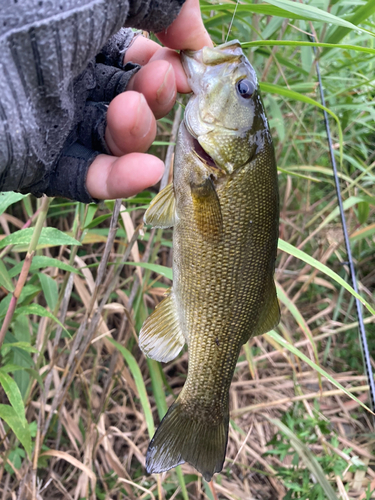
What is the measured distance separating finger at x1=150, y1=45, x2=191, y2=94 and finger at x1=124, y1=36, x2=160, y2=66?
0.13 meters

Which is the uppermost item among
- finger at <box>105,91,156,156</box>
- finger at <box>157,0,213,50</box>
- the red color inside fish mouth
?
finger at <box>157,0,213,50</box>

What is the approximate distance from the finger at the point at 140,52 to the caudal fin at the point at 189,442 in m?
0.97

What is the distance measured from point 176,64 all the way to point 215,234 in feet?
1.42

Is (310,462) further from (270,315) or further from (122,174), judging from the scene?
(122,174)

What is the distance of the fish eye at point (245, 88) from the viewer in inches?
36.6

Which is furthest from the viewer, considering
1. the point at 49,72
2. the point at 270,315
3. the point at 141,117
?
the point at 270,315

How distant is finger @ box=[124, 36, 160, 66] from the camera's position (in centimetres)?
108

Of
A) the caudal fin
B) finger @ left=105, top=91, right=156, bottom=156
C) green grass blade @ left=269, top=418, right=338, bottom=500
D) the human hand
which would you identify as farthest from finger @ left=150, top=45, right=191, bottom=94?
green grass blade @ left=269, top=418, right=338, bottom=500

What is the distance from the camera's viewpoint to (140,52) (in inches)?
42.7

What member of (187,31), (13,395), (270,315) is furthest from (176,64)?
(13,395)

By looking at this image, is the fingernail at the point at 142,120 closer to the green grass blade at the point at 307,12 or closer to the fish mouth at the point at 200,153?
the fish mouth at the point at 200,153

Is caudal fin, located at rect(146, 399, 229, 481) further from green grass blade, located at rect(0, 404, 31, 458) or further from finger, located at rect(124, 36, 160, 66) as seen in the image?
finger, located at rect(124, 36, 160, 66)

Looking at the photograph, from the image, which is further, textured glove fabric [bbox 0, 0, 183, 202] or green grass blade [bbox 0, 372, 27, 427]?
green grass blade [bbox 0, 372, 27, 427]

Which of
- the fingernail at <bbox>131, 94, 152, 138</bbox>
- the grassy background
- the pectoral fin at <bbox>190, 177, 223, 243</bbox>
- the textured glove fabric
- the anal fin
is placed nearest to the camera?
the textured glove fabric
